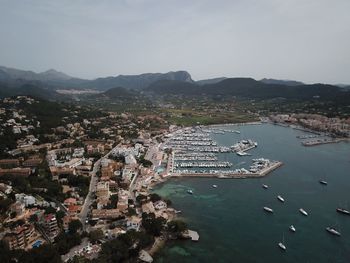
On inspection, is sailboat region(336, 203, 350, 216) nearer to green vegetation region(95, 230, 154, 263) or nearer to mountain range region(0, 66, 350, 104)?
green vegetation region(95, 230, 154, 263)

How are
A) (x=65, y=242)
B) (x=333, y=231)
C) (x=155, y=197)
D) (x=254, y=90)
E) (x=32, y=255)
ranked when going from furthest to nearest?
(x=254, y=90) < (x=155, y=197) < (x=333, y=231) < (x=65, y=242) < (x=32, y=255)

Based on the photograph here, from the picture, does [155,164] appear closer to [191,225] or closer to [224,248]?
[191,225]

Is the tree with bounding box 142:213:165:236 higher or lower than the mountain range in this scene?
lower

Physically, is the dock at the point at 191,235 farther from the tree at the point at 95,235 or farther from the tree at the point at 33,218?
the tree at the point at 33,218

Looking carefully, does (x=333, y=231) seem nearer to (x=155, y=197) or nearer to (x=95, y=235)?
(x=155, y=197)

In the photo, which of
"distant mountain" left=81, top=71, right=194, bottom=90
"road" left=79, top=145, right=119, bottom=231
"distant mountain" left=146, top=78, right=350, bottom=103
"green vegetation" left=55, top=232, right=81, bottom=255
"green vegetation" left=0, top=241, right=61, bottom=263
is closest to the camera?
"green vegetation" left=0, top=241, right=61, bottom=263

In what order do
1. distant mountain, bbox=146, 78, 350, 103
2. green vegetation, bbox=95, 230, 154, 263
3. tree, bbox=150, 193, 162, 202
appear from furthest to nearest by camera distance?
distant mountain, bbox=146, 78, 350, 103
tree, bbox=150, 193, 162, 202
green vegetation, bbox=95, 230, 154, 263

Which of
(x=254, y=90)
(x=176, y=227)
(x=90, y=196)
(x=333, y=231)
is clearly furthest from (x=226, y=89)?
(x=176, y=227)

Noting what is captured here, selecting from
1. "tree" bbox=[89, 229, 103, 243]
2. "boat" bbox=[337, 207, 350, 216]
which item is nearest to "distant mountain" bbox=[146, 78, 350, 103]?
"boat" bbox=[337, 207, 350, 216]
